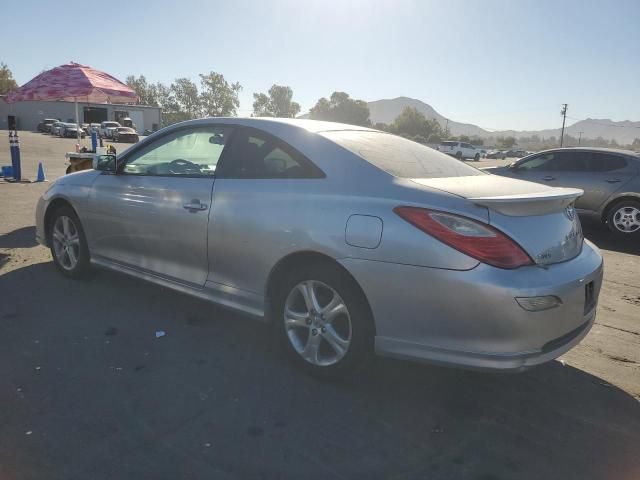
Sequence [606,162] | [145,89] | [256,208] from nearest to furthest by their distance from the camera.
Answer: [256,208] → [606,162] → [145,89]

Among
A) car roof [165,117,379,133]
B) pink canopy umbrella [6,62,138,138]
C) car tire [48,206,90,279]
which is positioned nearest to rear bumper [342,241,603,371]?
car roof [165,117,379,133]

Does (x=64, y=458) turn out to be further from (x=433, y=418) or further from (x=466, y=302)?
(x=466, y=302)

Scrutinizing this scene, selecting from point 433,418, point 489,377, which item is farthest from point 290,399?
point 489,377

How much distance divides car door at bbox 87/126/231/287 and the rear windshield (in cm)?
97

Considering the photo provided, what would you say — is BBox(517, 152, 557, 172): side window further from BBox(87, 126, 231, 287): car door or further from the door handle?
the door handle

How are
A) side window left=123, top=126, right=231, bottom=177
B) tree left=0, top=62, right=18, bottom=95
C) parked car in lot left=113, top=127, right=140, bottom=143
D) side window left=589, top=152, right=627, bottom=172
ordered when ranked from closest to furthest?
1. side window left=123, top=126, right=231, bottom=177
2. side window left=589, top=152, right=627, bottom=172
3. parked car in lot left=113, top=127, right=140, bottom=143
4. tree left=0, top=62, right=18, bottom=95

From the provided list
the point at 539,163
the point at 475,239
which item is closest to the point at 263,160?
the point at 475,239

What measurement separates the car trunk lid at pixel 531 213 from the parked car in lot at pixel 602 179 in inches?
214

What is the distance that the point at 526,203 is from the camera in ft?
8.80

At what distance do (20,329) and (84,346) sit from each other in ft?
2.05

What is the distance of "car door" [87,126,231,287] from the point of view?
3.66 m

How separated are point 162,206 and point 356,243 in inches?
→ 70.3

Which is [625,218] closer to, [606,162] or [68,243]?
[606,162]

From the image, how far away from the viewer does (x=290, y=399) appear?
2918 mm
